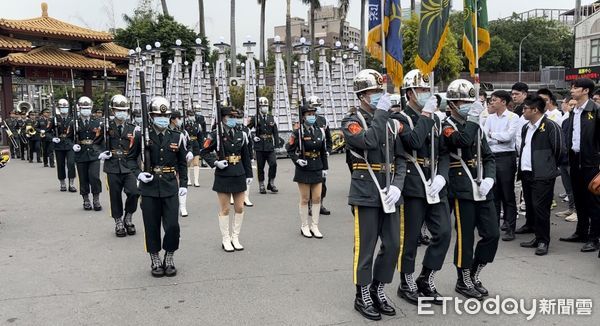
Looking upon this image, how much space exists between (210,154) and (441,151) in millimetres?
3286

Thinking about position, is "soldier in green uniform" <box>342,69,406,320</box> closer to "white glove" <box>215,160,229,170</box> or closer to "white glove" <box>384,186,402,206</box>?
"white glove" <box>384,186,402,206</box>

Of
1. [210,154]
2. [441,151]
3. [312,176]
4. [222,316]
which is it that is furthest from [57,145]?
[441,151]

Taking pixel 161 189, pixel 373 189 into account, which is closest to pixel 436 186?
pixel 373 189

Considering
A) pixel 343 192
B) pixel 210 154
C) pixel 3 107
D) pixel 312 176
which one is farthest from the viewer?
pixel 3 107

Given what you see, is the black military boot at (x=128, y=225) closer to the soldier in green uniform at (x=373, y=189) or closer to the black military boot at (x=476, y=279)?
the soldier in green uniform at (x=373, y=189)

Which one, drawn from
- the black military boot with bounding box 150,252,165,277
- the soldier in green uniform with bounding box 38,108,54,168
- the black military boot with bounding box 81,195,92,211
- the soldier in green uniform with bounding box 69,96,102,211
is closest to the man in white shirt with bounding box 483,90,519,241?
the black military boot with bounding box 150,252,165,277

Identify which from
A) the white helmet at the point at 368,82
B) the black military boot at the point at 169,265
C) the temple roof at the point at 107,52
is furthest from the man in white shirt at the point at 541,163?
the temple roof at the point at 107,52

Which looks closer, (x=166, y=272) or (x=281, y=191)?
(x=166, y=272)

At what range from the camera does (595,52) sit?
3791 centimetres

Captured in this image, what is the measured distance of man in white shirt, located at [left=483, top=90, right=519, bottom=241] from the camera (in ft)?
22.6

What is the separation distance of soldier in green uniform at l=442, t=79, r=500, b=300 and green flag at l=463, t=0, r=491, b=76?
69 centimetres

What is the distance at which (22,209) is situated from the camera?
955 centimetres

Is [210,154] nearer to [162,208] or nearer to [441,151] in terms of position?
[162,208]

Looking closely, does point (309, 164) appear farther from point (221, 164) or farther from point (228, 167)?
point (221, 164)
